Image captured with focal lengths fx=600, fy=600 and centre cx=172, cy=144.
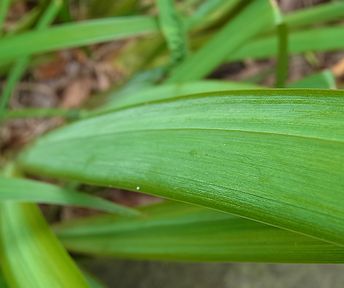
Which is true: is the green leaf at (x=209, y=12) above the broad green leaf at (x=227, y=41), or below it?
above

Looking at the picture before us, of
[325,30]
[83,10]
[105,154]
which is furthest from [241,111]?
[83,10]

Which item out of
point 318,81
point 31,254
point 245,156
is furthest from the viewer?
point 318,81

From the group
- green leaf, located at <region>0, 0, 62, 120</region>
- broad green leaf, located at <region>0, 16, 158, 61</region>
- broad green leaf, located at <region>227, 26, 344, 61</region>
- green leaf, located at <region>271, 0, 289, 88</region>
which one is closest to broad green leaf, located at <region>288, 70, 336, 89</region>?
green leaf, located at <region>271, 0, 289, 88</region>

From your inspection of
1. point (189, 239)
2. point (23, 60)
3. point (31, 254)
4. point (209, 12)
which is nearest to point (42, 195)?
point (31, 254)

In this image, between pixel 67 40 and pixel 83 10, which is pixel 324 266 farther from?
pixel 83 10

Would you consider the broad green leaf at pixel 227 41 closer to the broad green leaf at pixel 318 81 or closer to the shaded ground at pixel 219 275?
the broad green leaf at pixel 318 81

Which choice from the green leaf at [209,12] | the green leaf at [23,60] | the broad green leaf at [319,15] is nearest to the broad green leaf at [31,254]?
the green leaf at [23,60]

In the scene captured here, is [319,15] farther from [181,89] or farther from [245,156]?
[245,156]
